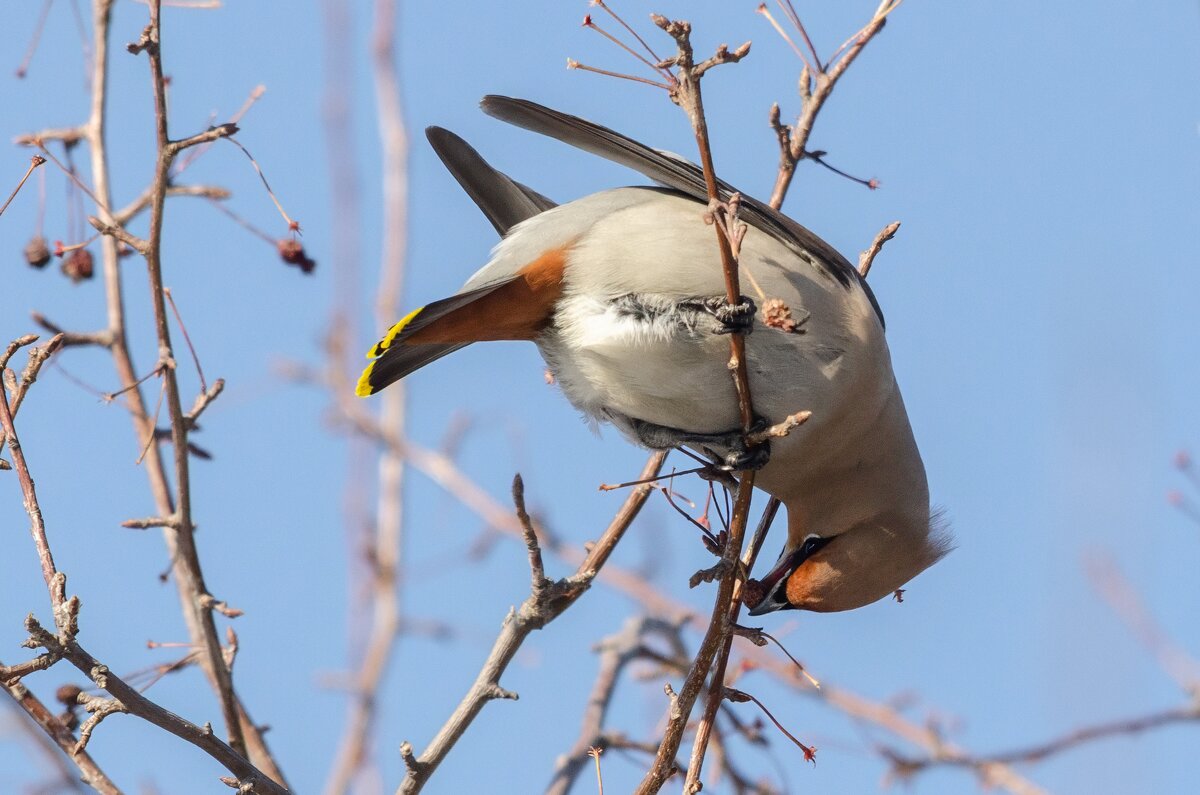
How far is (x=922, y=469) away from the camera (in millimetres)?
4727

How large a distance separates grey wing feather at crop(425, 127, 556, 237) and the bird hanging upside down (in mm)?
403

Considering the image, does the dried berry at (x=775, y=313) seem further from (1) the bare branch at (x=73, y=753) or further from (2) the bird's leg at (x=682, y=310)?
(1) the bare branch at (x=73, y=753)

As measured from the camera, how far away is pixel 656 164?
167 inches

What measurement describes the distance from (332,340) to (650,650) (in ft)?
8.43

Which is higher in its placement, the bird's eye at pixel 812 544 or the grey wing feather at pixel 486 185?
the grey wing feather at pixel 486 185

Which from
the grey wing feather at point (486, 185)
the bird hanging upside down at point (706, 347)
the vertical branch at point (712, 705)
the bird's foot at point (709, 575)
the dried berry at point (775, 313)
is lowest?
the vertical branch at point (712, 705)

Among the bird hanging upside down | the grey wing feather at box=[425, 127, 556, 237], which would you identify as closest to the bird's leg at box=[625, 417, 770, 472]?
the bird hanging upside down

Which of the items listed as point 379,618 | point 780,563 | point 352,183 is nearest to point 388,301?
point 352,183

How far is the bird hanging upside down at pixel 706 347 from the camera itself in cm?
407

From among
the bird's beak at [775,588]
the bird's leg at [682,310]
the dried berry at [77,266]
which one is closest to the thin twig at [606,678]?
the bird's beak at [775,588]

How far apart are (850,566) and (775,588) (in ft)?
0.83

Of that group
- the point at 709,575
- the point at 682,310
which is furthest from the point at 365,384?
the point at 709,575

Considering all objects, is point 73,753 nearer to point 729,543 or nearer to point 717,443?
point 729,543

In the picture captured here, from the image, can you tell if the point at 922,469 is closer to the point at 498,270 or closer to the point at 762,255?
the point at 762,255
